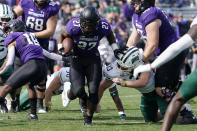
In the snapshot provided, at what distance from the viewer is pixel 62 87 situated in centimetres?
940

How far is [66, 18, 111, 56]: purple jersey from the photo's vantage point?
7273 mm

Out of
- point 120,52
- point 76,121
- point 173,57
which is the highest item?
point 173,57

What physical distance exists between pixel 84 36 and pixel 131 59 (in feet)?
2.63

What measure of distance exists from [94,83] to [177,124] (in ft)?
4.19

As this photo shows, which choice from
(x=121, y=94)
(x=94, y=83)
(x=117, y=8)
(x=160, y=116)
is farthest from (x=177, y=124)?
(x=117, y=8)

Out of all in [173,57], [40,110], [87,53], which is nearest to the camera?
[173,57]

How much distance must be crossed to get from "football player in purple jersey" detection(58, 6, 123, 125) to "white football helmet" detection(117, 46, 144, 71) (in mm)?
218

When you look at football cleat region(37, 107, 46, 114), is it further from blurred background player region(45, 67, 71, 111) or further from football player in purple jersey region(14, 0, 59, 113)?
A: blurred background player region(45, 67, 71, 111)

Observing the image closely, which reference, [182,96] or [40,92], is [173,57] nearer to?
[182,96]

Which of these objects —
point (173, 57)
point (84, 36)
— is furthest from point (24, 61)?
point (173, 57)

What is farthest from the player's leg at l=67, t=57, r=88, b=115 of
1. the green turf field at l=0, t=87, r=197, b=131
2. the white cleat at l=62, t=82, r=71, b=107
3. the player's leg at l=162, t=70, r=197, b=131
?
the player's leg at l=162, t=70, r=197, b=131

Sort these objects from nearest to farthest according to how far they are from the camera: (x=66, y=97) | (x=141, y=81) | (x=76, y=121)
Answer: (x=141, y=81) < (x=76, y=121) < (x=66, y=97)

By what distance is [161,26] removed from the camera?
7.18 meters

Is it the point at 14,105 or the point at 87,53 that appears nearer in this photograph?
the point at 87,53
